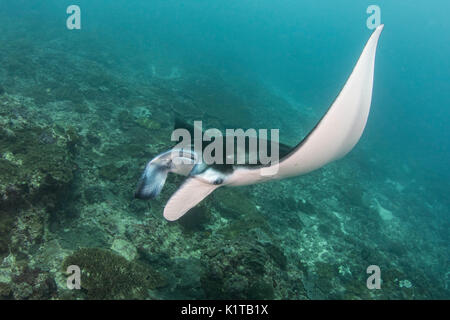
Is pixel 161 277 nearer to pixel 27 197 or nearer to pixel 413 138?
pixel 27 197

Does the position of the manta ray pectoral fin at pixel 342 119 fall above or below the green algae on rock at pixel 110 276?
above

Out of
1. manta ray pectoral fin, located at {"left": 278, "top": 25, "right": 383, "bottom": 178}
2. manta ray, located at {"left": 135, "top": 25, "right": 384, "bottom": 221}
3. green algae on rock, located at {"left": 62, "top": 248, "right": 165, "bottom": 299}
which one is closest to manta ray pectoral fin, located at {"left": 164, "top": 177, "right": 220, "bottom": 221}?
manta ray, located at {"left": 135, "top": 25, "right": 384, "bottom": 221}

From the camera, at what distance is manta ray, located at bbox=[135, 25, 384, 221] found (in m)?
2.44

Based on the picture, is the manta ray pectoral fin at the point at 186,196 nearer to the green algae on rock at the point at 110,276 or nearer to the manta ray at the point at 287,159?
the manta ray at the point at 287,159

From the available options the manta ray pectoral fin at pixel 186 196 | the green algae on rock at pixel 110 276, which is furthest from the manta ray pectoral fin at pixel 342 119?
the green algae on rock at pixel 110 276

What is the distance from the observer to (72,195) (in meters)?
5.20

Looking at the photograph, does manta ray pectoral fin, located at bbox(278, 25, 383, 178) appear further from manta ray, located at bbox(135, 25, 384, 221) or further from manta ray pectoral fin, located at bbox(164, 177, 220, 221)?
manta ray pectoral fin, located at bbox(164, 177, 220, 221)

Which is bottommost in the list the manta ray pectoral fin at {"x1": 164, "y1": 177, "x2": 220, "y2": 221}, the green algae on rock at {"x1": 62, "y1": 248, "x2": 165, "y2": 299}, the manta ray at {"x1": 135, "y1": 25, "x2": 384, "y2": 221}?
the green algae on rock at {"x1": 62, "y1": 248, "x2": 165, "y2": 299}

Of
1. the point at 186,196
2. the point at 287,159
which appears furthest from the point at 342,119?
the point at 186,196

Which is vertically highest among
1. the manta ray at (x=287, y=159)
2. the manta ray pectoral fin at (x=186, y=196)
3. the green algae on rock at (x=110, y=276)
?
the manta ray at (x=287, y=159)

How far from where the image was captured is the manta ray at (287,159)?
2.44 meters
